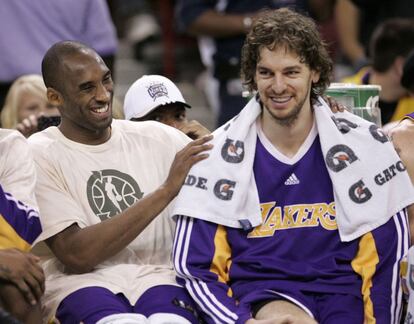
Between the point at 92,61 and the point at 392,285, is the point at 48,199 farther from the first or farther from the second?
the point at 392,285

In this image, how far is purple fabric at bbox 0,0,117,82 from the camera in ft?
24.3

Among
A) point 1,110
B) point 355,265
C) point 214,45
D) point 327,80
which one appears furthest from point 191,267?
point 214,45

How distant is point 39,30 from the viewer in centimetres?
746

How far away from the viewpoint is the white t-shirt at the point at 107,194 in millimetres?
4809

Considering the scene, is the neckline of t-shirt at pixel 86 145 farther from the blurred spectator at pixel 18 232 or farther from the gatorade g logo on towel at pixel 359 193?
the gatorade g logo on towel at pixel 359 193

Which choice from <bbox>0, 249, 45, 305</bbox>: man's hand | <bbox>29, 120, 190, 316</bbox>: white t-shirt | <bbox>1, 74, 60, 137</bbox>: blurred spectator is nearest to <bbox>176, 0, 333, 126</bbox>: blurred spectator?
<bbox>1, 74, 60, 137</bbox>: blurred spectator

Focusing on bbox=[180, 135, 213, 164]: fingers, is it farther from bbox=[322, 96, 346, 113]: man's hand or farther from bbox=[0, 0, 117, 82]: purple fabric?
bbox=[0, 0, 117, 82]: purple fabric

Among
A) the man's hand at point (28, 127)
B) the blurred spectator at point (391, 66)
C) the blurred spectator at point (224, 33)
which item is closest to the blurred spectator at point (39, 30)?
the blurred spectator at point (224, 33)

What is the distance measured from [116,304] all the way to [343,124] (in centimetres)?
114

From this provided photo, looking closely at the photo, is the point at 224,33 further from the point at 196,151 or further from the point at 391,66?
the point at 196,151

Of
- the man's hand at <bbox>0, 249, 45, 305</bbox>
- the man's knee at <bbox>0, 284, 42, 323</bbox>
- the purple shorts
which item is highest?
the man's hand at <bbox>0, 249, 45, 305</bbox>

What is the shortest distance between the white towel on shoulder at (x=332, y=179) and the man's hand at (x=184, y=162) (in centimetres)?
2

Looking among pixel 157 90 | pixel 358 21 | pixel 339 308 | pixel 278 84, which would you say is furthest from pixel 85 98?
pixel 358 21

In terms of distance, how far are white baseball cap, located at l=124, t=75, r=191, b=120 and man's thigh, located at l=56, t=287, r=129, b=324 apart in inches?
44.9
